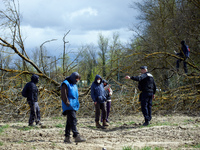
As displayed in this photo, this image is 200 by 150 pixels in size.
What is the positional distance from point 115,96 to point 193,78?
4.11m

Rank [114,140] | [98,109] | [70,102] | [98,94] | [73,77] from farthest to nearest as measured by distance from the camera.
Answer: [98,109] < [98,94] < [114,140] < [73,77] < [70,102]

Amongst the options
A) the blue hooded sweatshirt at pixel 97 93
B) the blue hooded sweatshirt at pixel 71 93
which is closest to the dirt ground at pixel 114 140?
the blue hooded sweatshirt at pixel 71 93

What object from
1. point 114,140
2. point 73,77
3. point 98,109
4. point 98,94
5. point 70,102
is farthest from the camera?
point 98,109

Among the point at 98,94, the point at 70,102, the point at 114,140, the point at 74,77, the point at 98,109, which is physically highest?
the point at 74,77

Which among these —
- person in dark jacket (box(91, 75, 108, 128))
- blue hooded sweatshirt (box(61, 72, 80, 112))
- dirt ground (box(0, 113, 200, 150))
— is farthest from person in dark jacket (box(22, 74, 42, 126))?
blue hooded sweatshirt (box(61, 72, 80, 112))

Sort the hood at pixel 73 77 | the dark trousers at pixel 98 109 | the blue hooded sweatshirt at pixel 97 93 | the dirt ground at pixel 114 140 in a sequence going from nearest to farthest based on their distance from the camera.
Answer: the dirt ground at pixel 114 140 → the hood at pixel 73 77 → the blue hooded sweatshirt at pixel 97 93 → the dark trousers at pixel 98 109

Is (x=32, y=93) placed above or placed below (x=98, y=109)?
above

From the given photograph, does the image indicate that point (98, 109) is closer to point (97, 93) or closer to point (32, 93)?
point (97, 93)

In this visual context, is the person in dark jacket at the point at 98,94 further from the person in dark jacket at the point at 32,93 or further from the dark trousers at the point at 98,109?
the person in dark jacket at the point at 32,93

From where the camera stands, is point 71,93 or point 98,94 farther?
point 98,94

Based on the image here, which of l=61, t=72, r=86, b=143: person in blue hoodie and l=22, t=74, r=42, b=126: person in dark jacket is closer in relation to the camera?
l=61, t=72, r=86, b=143: person in blue hoodie

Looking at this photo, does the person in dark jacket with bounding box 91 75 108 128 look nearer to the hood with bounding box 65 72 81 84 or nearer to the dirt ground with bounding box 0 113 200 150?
the dirt ground with bounding box 0 113 200 150

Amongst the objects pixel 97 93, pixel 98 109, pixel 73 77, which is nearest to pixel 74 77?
pixel 73 77

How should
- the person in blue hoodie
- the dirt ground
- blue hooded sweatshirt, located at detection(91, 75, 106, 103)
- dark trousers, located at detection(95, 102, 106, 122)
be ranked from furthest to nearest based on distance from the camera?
dark trousers, located at detection(95, 102, 106, 122) < blue hooded sweatshirt, located at detection(91, 75, 106, 103) < the person in blue hoodie < the dirt ground
